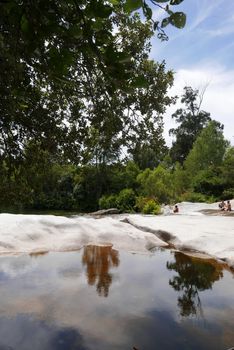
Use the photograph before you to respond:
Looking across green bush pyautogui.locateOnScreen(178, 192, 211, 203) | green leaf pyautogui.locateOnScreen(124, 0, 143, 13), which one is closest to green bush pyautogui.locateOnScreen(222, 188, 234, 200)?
green bush pyautogui.locateOnScreen(178, 192, 211, 203)

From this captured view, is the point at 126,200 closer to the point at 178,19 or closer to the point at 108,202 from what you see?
the point at 108,202

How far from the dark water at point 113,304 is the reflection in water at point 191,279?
2cm

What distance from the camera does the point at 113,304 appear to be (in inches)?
275

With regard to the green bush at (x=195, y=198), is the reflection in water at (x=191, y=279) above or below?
below

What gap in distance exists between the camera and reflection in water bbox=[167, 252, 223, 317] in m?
7.17

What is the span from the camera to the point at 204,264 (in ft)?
35.4

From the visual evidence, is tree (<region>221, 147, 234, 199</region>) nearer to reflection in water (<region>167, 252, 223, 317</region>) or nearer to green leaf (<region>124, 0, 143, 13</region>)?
reflection in water (<region>167, 252, 223, 317</region>)

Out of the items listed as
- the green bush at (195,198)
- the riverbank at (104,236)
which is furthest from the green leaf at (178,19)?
the green bush at (195,198)

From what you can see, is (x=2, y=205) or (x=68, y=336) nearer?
(x=68, y=336)

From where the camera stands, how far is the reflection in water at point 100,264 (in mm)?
8414

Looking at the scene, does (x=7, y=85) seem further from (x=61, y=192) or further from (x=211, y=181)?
(x=61, y=192)

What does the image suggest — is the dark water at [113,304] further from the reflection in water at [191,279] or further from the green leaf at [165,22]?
the green leaf at [165,22]

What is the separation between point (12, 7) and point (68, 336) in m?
5.01

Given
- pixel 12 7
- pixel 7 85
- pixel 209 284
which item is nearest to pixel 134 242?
pixel 209 284
